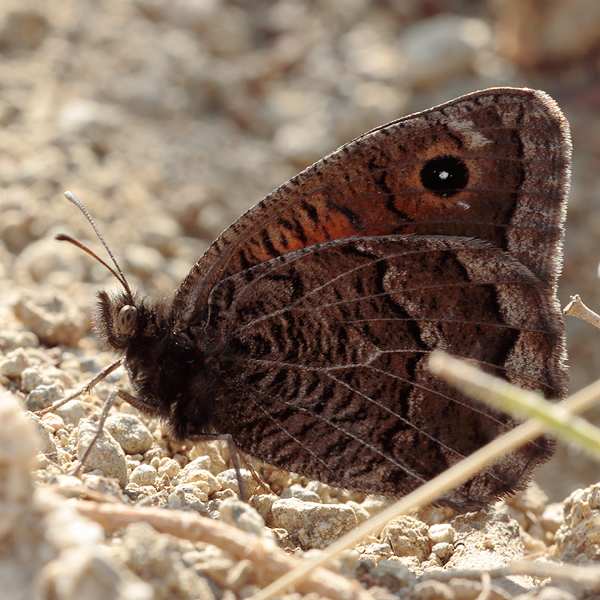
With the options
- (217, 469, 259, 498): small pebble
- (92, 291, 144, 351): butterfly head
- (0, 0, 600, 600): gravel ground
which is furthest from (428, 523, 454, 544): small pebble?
(92, 291, 144, 351): butterfly head

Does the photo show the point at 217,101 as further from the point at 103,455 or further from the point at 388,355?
the point at 103,455

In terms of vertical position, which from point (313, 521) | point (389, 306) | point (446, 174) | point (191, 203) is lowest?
point (313, 521)

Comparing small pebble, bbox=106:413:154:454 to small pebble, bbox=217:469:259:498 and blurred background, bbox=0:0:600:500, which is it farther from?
blurred background, bbox=0:0:600:500

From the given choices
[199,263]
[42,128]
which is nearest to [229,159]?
[42,128]

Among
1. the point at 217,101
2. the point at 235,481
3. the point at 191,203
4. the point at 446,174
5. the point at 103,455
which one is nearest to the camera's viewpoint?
the point at 103,455

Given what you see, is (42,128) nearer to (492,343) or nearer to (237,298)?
(237,298)

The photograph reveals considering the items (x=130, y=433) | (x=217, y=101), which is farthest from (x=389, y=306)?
(x=217, y=101)

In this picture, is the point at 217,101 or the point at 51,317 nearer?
the point at 51,317

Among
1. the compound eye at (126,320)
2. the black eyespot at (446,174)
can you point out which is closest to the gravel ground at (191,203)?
the compound eye at (126,320)
